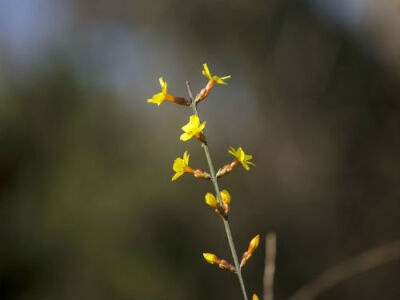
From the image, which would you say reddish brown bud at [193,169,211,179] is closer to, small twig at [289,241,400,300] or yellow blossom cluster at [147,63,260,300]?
yellow blossom cluster at [147,63,260,300]

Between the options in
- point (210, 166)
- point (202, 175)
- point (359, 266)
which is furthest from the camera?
point (359, 266)

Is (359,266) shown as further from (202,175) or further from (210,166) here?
(210,166)

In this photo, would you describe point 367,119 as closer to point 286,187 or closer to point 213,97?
point 286,187

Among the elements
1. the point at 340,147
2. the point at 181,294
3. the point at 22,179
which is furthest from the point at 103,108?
the point at 340,147

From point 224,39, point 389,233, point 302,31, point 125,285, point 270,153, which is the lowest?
point 125,285

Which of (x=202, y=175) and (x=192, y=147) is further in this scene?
(x=192, y=147)

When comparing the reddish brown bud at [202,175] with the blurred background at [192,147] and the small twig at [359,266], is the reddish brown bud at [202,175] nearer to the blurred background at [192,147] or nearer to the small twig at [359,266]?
the small twig at [359,266]

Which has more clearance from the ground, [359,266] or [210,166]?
[210,166]

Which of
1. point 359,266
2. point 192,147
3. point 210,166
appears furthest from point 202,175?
point 192,147

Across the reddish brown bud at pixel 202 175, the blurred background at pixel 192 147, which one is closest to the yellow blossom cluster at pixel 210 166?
the reddish brown bud at pixel 202 175
